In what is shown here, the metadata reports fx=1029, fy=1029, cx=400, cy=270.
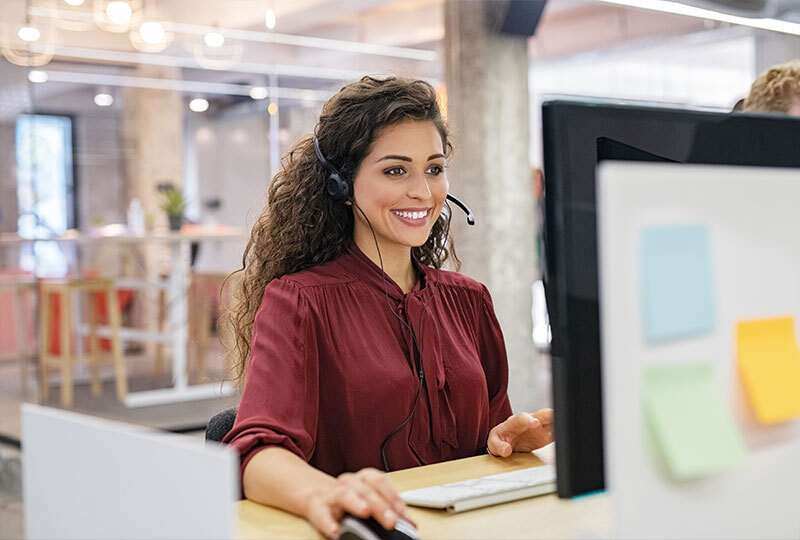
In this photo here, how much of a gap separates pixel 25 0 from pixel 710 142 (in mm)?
4225

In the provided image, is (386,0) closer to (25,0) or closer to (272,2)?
(272,2)

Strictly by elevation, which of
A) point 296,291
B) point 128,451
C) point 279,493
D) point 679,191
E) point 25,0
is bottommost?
point 279,493

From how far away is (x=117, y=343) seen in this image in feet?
20.6

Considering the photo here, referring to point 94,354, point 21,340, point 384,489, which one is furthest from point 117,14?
point 384,489

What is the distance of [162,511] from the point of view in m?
0.92

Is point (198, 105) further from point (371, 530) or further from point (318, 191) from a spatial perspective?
point (371, 530)

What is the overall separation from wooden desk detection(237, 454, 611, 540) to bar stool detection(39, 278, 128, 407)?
4362 mm

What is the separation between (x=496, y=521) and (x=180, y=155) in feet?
17.4

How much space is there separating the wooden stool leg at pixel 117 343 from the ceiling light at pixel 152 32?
147 cm

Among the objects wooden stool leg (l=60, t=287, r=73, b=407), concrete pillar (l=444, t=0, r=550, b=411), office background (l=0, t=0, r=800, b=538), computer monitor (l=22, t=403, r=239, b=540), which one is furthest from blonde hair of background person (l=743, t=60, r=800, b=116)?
wooden stool leg (l=60, t=287, r=73, b=407)

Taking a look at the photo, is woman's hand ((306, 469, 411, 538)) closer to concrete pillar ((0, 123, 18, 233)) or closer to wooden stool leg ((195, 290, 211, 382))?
concrete pillar ((0, 123, 18, 233))

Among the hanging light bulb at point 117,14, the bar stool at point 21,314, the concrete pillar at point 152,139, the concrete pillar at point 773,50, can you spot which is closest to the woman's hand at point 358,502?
the concrete pillar at point 773,50

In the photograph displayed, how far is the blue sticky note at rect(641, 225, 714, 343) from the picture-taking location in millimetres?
838

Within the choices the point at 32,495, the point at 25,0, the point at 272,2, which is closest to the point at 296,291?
the point at 32,495
